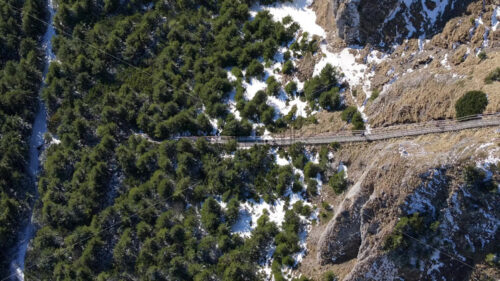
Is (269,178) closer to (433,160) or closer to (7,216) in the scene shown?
(433,160)

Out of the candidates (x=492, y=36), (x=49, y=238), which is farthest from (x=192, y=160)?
(x=492, y=36)

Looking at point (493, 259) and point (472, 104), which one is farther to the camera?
point (472, 104)

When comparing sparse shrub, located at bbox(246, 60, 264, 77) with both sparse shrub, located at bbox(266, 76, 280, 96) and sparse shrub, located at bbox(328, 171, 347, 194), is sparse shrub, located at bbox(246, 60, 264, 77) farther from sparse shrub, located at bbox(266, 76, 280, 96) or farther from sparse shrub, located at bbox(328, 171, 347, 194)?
sparse shrub, located at bbox(328, 171, 347, 194)

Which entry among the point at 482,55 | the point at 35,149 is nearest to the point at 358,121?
the point at 482,55

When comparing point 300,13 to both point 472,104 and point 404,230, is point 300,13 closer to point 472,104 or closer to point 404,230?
point 472,104

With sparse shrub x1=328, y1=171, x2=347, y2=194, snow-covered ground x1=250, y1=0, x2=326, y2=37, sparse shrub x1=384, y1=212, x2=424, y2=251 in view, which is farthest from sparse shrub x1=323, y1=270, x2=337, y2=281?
snow-covered ground x1=250, y1=0, x2=326, y2=37
